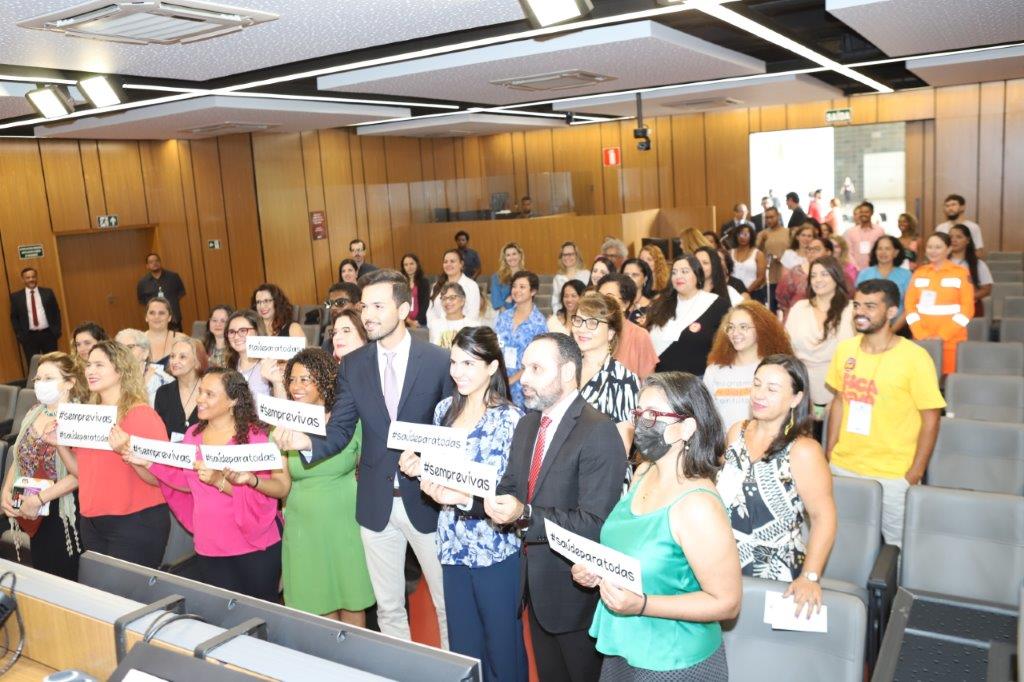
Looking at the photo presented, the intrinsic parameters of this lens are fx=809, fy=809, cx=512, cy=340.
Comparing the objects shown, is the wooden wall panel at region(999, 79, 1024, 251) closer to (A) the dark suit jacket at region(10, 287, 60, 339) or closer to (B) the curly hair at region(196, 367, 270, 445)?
(B) the curly hair at region(196, 367, 270, 445)

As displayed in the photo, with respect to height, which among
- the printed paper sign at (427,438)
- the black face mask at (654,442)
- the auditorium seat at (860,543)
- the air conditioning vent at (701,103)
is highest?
the air conditioning vent at (701,103)

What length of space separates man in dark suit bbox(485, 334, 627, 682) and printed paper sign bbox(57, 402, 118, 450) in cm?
194

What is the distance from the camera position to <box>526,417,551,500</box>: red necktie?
9.07 feet

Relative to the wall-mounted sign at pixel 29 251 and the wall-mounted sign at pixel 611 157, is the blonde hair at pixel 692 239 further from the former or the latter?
the wall-mounted sign at pixel 29 251

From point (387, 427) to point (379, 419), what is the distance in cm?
5

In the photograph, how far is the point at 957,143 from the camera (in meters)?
13.9

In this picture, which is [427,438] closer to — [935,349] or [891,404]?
[891,404]

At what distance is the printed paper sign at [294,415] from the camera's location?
3.17m

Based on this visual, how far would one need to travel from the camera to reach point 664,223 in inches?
607

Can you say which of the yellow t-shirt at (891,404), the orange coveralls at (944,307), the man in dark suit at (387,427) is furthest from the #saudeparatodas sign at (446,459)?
the orange coveralls at (944,307)

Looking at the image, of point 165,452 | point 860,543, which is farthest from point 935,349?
point 165,452

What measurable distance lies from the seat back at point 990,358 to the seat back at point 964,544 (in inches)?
117

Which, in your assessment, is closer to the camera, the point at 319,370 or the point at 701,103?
the point at 319,370

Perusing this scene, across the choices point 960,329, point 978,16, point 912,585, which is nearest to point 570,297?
point 960,329
